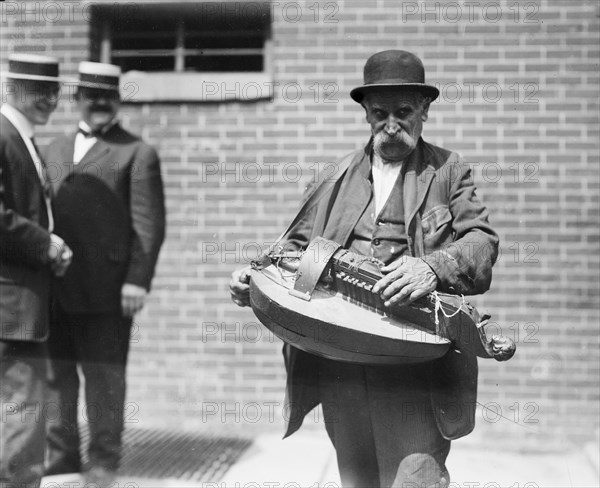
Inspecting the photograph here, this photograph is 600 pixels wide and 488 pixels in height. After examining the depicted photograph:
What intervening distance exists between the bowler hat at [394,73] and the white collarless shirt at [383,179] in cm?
27

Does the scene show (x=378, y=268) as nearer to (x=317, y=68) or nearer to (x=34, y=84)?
(x=317, y=68)

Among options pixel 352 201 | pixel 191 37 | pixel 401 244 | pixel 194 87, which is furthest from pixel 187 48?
pixel 401 244

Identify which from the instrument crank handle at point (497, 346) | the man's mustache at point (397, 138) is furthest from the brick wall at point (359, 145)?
the instrument crank handle at point (497, 346)

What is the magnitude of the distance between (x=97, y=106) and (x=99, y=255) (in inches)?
29.5

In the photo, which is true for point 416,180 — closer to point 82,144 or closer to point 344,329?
point 344,329

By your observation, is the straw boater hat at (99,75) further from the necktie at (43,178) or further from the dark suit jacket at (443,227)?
the dark suit jacket at (443,227)

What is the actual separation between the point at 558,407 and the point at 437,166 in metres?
1.79

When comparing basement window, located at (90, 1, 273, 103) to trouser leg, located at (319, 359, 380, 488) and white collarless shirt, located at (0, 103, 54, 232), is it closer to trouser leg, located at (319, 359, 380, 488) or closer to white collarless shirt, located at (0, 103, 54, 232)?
white collarless shirt, located at (0, 103, 54, 232)

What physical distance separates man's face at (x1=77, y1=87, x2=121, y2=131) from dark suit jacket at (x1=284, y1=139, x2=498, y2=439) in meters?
1.51

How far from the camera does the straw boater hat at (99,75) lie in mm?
3740

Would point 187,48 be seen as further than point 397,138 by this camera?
Yes

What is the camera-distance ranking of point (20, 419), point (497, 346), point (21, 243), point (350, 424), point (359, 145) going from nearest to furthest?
point (497, 346)
point (350, 424)
point (20, 419)
point (21, 243)
point (359, 145)

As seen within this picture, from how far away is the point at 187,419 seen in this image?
394 cm

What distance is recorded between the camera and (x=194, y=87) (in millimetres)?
3779
